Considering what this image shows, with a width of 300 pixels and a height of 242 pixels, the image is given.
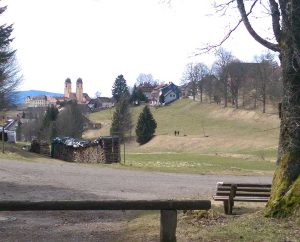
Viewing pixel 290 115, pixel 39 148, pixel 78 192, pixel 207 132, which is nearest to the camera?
pixel 290 115

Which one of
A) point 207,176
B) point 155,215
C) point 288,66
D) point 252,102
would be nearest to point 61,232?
point 155,215

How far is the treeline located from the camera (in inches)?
4063

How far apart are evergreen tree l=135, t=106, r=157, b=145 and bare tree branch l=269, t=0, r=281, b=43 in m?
88.7

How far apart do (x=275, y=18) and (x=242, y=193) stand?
431cm

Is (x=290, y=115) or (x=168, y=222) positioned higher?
(x=290, y=115)

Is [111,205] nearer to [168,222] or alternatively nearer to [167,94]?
[168,222]

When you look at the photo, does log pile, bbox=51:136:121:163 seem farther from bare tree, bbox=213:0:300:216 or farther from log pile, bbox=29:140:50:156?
bare tree, bbox=213:0:300:216

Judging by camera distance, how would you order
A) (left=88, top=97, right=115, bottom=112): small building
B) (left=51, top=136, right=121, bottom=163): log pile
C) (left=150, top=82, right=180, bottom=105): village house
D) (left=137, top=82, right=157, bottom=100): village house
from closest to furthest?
(left=51, top=136, right=121, bottom=163): log pile
(left=150, top=82, right=180, bottom=105): village house
(left=137, top=82, right=157, bottom=100): village house
(left=88, top=97, right=115, bottom=112): small building

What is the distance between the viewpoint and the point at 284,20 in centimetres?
886

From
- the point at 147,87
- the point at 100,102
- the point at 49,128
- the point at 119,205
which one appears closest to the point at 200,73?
the point at 147,87

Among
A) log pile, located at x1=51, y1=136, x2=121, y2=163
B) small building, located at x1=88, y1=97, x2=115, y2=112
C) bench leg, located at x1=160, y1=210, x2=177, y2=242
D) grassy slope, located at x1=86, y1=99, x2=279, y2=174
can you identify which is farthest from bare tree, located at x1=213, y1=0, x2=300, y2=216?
small building, located at x1=88, y1=97, x2=115, y2=112

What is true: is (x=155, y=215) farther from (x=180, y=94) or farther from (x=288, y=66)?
(x=180, y=94)

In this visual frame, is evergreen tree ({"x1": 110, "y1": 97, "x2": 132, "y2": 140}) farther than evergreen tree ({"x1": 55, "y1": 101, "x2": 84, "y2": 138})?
Yes

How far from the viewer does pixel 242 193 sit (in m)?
11.8
